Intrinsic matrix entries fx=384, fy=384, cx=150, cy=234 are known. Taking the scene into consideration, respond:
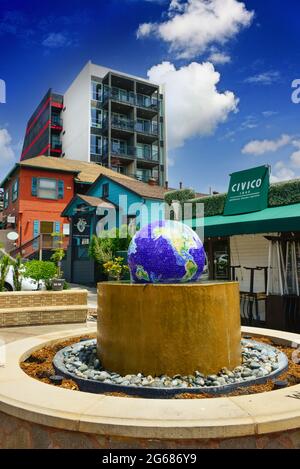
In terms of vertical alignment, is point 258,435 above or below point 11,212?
below

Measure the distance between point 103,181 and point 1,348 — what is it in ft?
76.7

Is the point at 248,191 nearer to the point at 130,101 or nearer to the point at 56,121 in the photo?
the point at 130,101

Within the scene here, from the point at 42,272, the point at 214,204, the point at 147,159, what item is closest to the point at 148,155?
the point at 147,159

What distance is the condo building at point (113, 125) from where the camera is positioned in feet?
142

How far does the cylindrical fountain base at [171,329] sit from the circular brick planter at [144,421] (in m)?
0.91

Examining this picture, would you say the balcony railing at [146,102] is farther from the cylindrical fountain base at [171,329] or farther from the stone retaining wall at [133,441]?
the stone retaining wall at [133,441]

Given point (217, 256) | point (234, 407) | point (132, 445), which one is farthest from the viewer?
point (217, 256)

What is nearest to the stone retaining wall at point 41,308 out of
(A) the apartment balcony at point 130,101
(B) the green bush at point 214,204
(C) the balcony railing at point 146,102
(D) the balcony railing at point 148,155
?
(B) the green bush at point 214,204

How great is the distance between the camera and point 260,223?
10.4 metres

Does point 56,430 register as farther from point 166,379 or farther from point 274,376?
point 274,376

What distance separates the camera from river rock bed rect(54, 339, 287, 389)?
426 cm

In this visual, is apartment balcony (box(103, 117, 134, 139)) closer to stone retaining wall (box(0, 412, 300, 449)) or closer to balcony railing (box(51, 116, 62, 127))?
balcony railing (box(51, 116, 62, 127))

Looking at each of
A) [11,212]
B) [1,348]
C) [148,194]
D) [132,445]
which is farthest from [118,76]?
[132,445]
